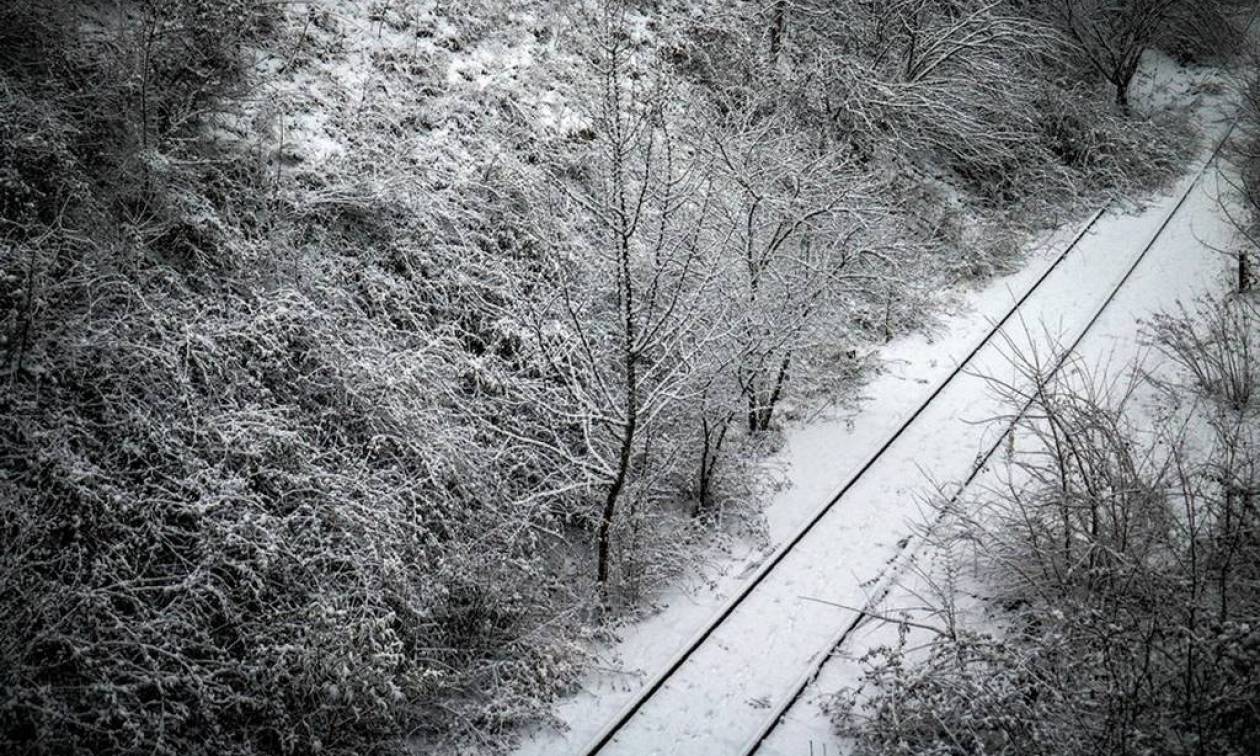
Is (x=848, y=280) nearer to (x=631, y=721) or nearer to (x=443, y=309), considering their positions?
(x=443, y=309)

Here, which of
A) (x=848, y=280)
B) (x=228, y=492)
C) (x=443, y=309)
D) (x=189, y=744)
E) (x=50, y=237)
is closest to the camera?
(x=189, y=744)

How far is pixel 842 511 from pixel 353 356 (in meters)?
6.79

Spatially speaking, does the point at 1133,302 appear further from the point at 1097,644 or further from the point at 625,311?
the point at 625,311

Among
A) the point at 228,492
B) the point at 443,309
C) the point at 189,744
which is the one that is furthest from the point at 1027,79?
the point at 189,744

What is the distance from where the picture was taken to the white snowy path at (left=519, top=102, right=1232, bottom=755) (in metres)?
7.31

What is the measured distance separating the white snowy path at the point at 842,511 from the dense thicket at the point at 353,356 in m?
0.70

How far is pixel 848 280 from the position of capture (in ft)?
41.1

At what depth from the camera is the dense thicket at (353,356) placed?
6.16 meters

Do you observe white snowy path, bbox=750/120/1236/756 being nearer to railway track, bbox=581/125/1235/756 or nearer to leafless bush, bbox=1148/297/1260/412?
railway track, bbox=581/125/1235/756

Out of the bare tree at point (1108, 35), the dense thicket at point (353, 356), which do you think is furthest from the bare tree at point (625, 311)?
the bare tree at point (1108, 35)

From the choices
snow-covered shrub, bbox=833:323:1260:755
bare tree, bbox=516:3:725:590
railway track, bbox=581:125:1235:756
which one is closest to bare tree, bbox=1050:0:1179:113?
railway track, bbox=581:125:1235:756

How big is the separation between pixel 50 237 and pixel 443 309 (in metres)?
4.17

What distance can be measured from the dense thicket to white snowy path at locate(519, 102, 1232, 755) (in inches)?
27.7

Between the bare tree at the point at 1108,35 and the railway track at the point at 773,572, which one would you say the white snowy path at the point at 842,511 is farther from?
the bare tree at the point at 1108,35
